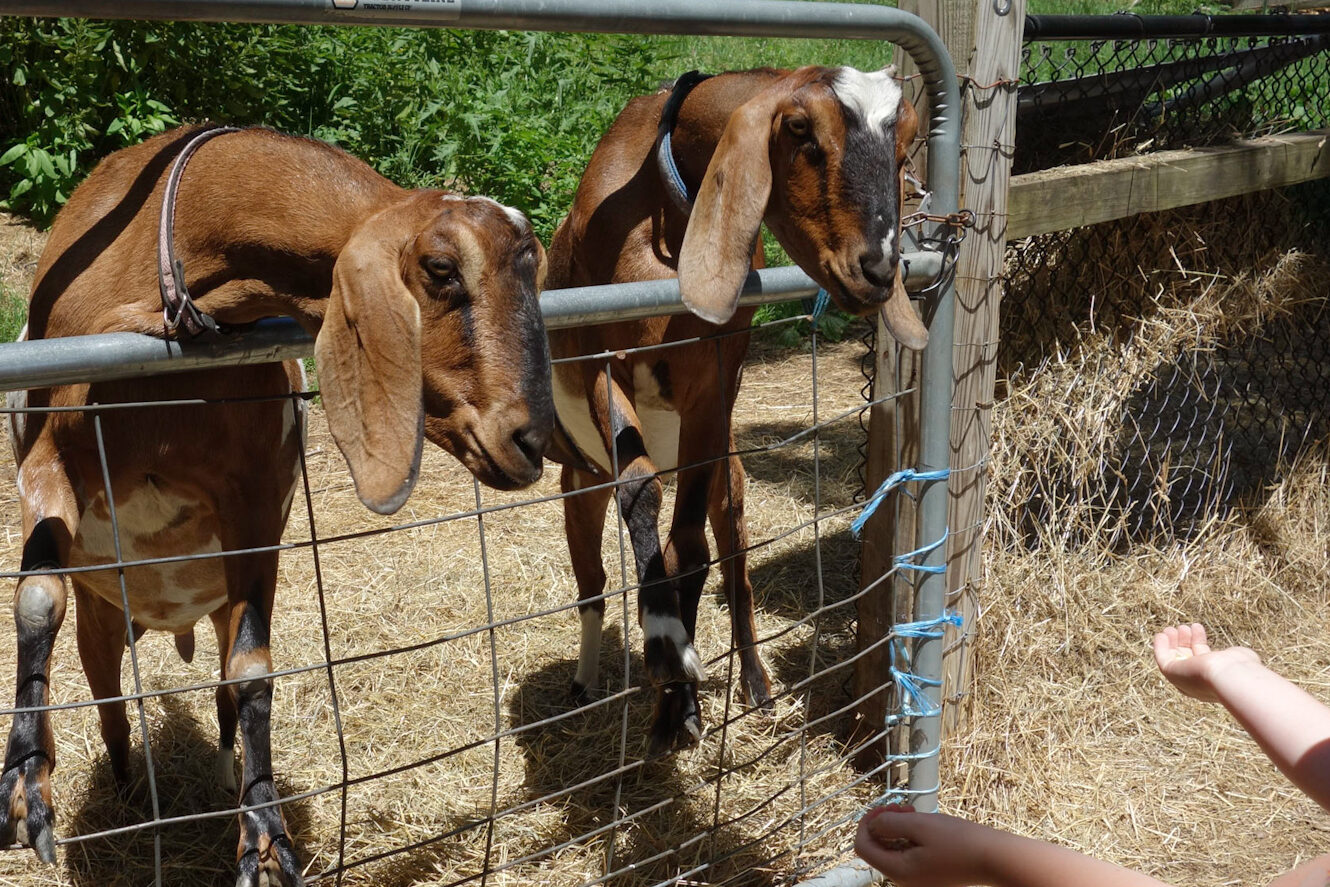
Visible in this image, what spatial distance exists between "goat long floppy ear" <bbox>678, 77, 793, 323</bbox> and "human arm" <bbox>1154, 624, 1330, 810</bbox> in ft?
3.35

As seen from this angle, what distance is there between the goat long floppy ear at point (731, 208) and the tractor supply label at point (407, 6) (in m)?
0.73

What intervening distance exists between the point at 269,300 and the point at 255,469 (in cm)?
43

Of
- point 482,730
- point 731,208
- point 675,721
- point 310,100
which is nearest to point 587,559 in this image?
point 482,730

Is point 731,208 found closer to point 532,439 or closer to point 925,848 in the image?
point 532,439

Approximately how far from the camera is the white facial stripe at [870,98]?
2504 mm

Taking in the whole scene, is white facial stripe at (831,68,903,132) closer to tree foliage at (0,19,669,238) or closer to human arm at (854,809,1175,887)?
human arm at (854,809,1175,887)

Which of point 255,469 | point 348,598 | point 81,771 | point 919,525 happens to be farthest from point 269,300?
point 348,598

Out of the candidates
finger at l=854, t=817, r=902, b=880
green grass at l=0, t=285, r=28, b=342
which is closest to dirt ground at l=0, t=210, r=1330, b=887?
finger at l=854, t=817, r=902, b=880

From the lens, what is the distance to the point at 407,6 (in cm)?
176

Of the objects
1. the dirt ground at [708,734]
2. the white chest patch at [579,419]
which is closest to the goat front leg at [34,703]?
the dirt ground at [708,734]

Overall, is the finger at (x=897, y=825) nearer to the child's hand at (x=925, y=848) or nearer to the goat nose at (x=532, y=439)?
the child's hand at (x=925, y=848)

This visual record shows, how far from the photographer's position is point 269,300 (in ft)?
7.54

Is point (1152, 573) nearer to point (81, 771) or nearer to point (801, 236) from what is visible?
point (801, 236)

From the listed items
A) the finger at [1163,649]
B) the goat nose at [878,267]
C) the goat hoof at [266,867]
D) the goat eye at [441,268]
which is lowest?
the goat hoof at [266,867]
